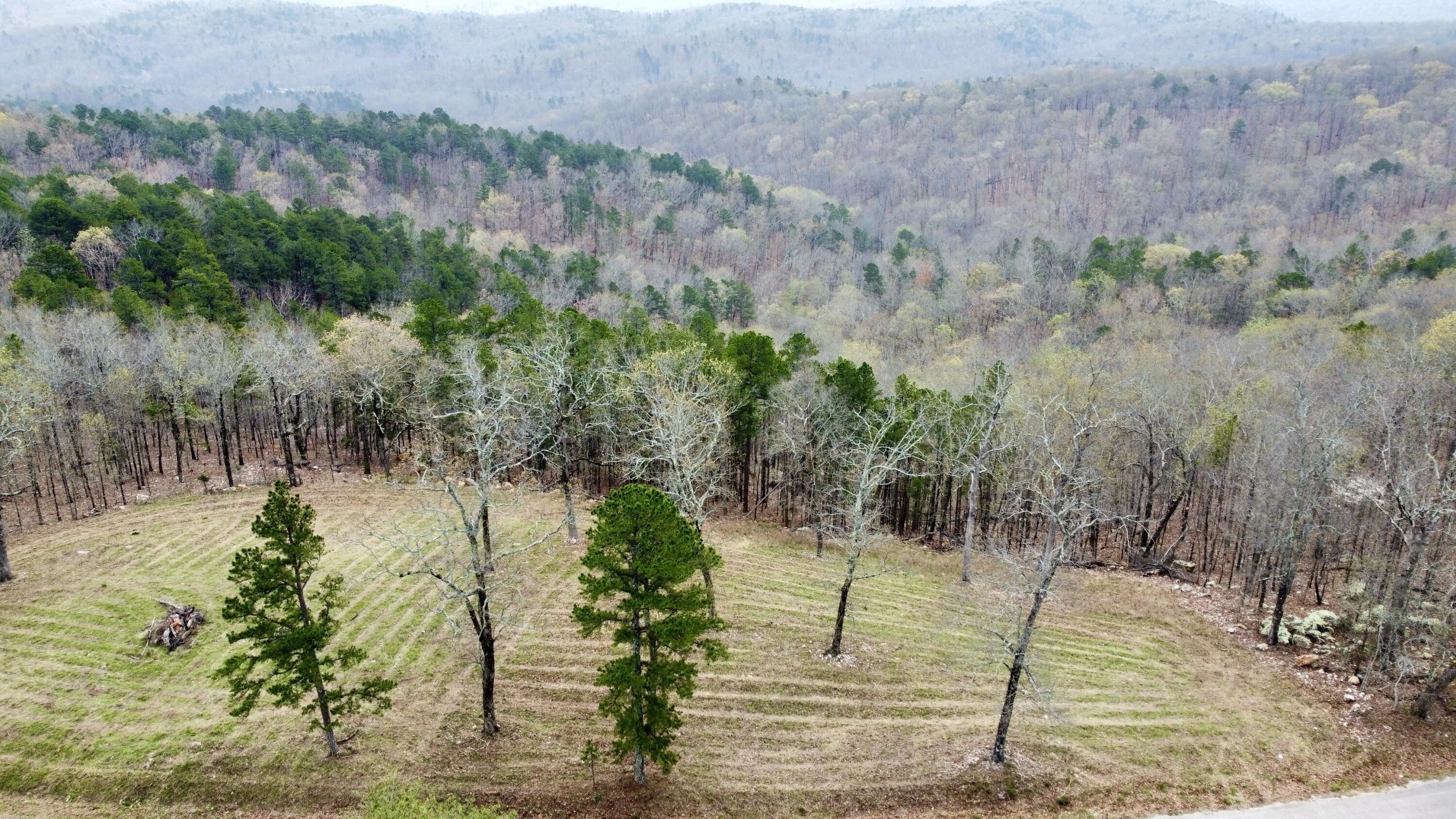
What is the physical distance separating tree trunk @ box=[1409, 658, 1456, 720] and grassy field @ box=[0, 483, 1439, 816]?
249cm

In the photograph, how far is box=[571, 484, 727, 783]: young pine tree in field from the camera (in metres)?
18.2

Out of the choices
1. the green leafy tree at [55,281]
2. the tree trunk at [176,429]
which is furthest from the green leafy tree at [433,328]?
the green leafy tree at [55,281]

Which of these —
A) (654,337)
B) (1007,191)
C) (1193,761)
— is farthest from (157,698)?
(1007,191)

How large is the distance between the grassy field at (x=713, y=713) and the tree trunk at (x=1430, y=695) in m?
2.49

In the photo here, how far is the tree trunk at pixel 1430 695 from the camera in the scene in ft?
75.7

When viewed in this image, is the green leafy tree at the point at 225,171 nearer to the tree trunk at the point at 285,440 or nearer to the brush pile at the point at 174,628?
the tree trunk at the point at 285,440

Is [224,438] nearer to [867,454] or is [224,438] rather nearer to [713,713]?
[713,713]

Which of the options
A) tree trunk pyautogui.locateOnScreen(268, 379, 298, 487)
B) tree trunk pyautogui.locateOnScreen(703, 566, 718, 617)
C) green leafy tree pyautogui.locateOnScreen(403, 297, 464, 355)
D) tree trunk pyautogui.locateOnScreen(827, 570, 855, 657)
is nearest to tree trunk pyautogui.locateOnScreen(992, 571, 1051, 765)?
tree trunk pyautogui.locateOnScreen(827, 570, 855, 657)

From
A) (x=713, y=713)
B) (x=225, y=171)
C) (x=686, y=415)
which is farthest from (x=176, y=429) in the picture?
(x=225, y=171)

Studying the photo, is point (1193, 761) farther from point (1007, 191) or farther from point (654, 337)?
point (1007, 191)

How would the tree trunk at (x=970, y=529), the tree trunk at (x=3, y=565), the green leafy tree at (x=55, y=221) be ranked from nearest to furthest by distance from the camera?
1. the tree trunk at (x=3, y=565)
2. the tree trunk at (x=970, y=529)
3. the green leafy tree at (x=55, y=221)

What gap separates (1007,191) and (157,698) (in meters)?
171

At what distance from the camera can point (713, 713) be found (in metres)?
23.1

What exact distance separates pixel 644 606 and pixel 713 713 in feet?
22.5
